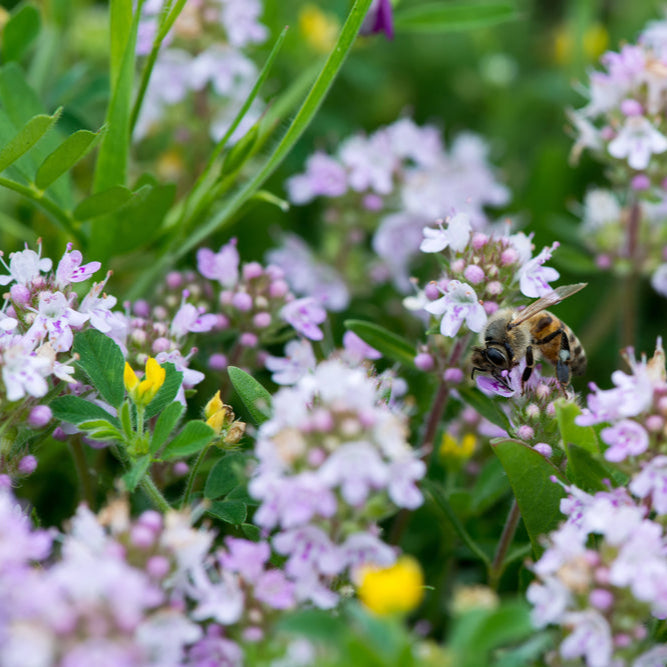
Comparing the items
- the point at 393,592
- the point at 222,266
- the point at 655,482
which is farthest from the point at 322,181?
the point at 393,592

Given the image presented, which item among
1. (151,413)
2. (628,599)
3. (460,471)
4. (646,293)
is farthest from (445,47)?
(628,599)

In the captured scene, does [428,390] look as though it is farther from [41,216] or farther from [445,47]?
[445,47]

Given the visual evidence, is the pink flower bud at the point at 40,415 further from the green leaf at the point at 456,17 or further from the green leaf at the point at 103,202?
the green leaf at the point at 456,17

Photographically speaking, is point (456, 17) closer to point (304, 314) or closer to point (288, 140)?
point (288, 140)

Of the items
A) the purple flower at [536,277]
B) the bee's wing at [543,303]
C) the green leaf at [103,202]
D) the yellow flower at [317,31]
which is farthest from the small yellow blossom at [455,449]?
the yellow flower at [317,31]

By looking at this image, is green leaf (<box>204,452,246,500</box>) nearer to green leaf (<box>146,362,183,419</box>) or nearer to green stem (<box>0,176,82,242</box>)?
green leaf (<box>146,362,183,419</box>)

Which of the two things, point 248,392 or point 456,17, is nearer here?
point 248,392
